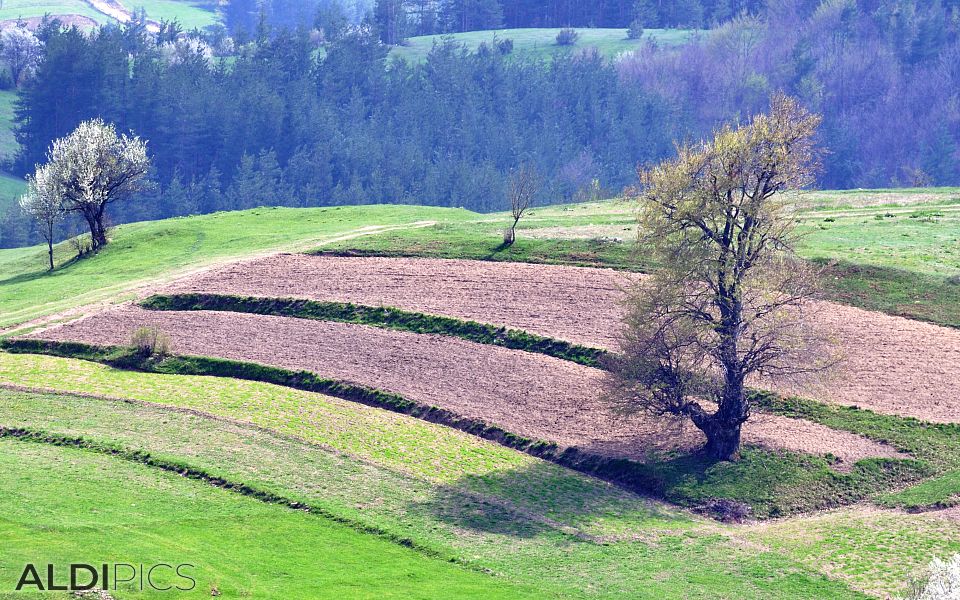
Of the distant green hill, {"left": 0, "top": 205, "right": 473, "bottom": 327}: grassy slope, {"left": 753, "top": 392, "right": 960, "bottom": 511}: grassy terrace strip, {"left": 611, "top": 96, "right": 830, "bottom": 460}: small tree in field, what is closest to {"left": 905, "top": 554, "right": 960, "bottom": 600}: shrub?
{"left": 753, "top": 392, "right": 960, "bottom": 511}: grassy terrace strip

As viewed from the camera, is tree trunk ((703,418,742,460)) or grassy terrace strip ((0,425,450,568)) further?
tree trunk ((703,418,742,460))

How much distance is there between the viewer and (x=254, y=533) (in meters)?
34.8

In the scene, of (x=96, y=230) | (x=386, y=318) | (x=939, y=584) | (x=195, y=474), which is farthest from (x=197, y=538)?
(x=96, y=230)

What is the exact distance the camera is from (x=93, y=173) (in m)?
85.9

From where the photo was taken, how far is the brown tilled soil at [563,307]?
155ft

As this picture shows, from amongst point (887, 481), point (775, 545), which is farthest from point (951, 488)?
point (775, 545)

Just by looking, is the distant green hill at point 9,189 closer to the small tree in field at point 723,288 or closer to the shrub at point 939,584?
Result: the small tree in field at point 723,288

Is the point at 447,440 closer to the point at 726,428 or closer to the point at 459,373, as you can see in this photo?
the point at 459,373

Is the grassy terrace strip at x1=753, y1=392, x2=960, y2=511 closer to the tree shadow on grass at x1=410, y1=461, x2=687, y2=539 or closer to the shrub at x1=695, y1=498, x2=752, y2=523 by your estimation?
the shrub at x1=695, y1=498, x2=752, y2=523

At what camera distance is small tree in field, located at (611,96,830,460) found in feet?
144

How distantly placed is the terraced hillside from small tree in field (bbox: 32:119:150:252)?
611 inches

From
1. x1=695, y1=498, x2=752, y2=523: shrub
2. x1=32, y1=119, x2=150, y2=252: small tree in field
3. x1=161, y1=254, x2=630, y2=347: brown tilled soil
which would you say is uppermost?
x1=32, y1=119, x2=150, y2=252: small tree in field

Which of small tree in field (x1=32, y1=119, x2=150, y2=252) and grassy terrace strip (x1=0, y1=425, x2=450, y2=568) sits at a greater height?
small tree in field (x1=32, y1=119, x2=150, y2=252)

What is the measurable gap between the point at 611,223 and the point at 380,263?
62.3 ft
